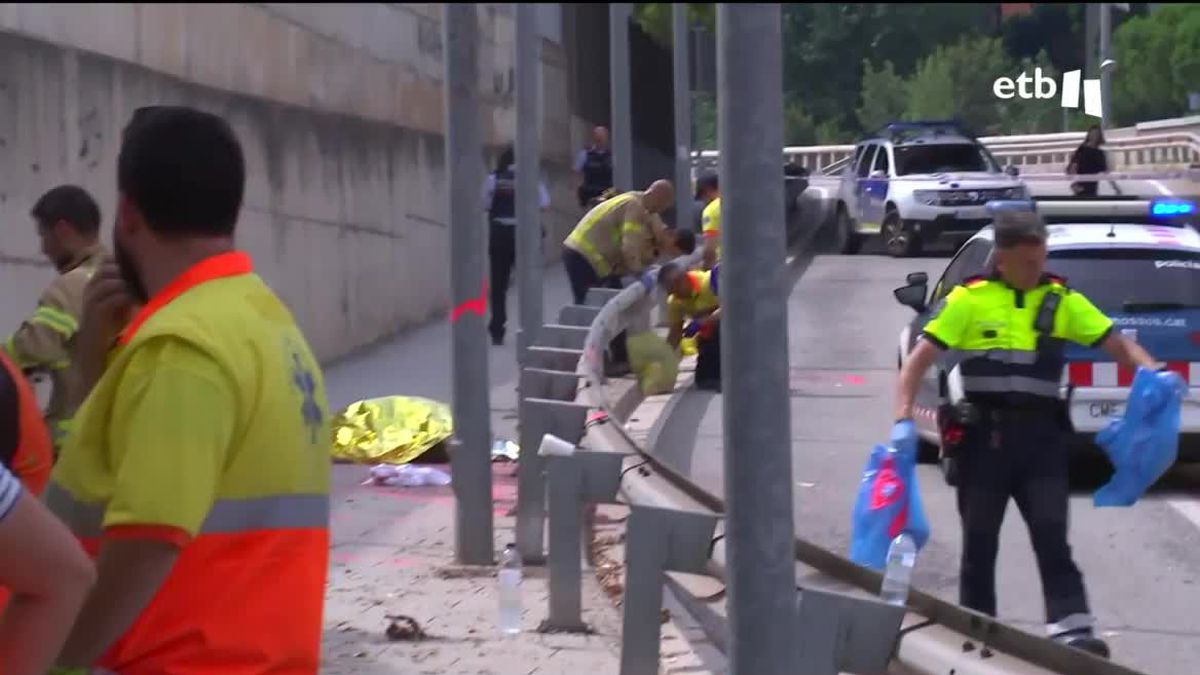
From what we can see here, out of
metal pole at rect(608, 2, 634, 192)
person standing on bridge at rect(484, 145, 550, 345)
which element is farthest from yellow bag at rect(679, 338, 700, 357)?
person standing on bridge at rect(484, 145, 550, 345)

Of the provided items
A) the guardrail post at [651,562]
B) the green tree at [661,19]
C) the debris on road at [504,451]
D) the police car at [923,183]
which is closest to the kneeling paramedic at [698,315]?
the police car at [923,183]

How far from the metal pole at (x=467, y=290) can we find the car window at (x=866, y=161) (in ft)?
13.0

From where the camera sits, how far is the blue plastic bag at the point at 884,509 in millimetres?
6779

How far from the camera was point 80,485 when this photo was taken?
3.03 m

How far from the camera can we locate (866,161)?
43.7 ft

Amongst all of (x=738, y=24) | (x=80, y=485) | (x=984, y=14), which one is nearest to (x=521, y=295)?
(x=984, y=14)

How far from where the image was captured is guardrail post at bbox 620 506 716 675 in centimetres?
577

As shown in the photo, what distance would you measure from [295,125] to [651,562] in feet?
40.8

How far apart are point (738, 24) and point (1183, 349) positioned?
8460 mm

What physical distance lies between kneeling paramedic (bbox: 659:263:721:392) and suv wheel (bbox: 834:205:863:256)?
3.32 feet

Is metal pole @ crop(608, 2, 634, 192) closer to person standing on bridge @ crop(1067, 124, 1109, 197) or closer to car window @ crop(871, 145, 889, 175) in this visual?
car window @ crop(871, 145, 889, 175)

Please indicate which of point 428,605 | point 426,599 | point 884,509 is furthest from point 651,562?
point 426,599

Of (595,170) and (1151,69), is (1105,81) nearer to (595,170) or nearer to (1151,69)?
(1151,69)

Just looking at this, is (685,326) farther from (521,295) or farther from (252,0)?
(252,0)
